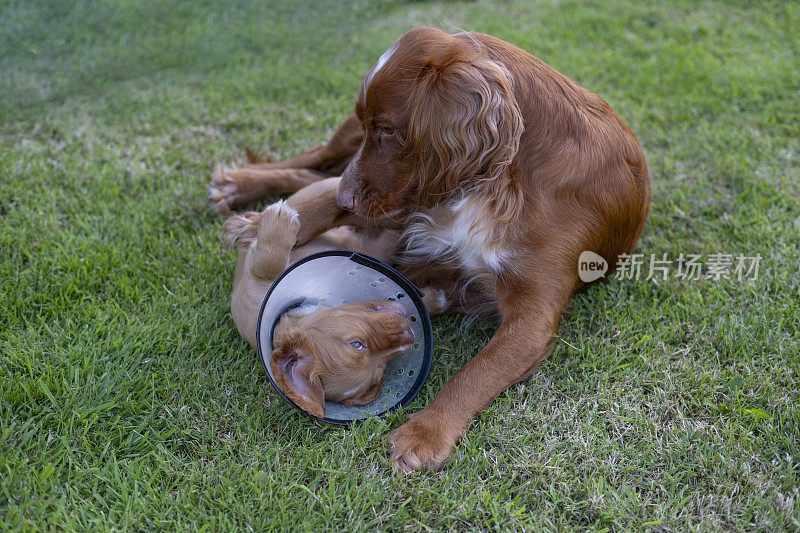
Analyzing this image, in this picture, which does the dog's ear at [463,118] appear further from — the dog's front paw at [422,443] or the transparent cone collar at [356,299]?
the dog's front paw at [422,443]

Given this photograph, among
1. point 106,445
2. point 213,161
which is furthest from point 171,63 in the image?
point 106,445

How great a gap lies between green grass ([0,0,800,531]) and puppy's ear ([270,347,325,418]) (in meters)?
0.15

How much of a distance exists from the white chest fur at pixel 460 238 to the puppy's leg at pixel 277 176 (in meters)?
1.04

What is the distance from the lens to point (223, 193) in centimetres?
400

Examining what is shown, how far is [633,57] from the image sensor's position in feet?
19.7

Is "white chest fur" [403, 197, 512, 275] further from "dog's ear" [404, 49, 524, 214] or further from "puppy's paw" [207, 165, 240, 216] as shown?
"puppy's paw" [207, 165, 240, 216]

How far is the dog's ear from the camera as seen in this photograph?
2.52m

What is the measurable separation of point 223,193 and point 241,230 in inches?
33.5

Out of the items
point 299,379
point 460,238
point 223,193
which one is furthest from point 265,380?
point 223,193

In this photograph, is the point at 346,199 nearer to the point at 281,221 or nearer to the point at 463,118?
the point at 281,221

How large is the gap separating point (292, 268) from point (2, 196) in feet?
7.53

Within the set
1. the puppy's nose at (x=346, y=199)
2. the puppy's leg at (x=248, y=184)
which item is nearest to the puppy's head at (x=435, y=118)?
the puppy's nose at (x=346, y=199)

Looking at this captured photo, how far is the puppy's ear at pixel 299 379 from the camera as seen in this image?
8.32 feet

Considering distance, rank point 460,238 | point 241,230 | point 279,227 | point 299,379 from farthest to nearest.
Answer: point 241,230, point 279,227, point 460,238, point 299,379
